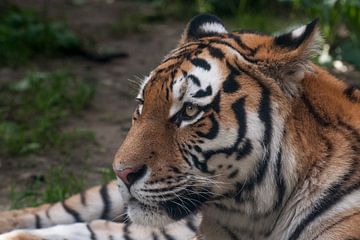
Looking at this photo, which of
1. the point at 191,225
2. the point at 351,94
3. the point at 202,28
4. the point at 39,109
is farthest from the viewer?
the point at 39,109

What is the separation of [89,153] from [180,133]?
2748mm

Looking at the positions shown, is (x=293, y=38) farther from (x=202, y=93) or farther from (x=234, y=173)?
(x=234, y=173)

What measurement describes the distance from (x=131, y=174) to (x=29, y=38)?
202 inches

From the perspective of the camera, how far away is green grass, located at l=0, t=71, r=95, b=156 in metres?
5.78

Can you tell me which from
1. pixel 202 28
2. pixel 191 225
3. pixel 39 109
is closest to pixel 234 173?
pixel 202 28

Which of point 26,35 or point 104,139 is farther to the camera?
point 26,35

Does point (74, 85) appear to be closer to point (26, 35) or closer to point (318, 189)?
point (26, 35)

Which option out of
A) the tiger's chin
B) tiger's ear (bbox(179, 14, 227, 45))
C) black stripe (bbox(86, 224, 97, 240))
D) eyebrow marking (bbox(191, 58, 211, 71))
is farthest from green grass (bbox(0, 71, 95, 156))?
eyebrow marking (bbox(191, 58, 211, 71))

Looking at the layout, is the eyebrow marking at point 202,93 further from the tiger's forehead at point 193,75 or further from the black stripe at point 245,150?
the black stripe at point 245,150

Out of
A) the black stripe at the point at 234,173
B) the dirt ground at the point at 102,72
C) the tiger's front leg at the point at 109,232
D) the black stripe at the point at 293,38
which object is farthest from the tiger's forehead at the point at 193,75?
the dirt ground at the point at 102,72

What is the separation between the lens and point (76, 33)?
8.92 metres

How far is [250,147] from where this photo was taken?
296cm

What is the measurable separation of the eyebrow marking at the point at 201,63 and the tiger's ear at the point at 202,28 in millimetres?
282

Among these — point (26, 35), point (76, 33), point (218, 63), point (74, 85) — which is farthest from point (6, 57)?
point (218, 63)
